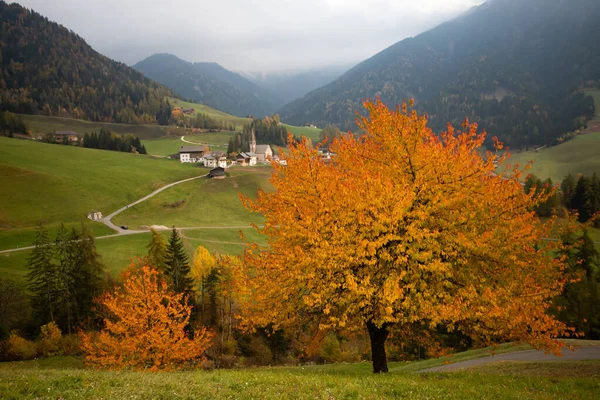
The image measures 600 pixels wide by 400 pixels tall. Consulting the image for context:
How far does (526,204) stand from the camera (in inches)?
645

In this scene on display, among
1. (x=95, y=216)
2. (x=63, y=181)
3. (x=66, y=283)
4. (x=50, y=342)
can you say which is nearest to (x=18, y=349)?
(x=50, y=342)

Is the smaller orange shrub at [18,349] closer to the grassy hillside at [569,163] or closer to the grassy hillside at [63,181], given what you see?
the grassy hillside at [63,181]

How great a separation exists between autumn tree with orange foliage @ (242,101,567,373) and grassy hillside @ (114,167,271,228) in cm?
7348

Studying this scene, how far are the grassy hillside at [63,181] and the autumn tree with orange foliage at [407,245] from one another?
6810 cm

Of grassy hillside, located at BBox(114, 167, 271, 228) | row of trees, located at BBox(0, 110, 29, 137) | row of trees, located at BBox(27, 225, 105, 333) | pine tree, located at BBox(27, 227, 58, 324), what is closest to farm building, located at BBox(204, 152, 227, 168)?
grassy hillside, located at BBox(114, 167, 271, 228)

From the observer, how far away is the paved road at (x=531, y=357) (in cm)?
2056

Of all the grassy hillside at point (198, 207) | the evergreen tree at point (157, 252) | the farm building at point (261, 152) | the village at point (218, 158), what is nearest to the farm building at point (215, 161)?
the village at point (218, 158)

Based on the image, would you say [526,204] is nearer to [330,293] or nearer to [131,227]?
[330,293]

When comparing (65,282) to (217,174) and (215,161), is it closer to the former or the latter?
(217,174)

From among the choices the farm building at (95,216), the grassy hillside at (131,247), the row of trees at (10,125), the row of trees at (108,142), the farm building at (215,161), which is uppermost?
the row of trees at (10,125)

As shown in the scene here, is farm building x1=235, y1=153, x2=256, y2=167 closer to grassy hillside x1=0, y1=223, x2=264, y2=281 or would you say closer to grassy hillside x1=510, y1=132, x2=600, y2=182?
grassy hillside x1=0, y1=223, x2=264, y2=281

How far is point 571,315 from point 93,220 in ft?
300

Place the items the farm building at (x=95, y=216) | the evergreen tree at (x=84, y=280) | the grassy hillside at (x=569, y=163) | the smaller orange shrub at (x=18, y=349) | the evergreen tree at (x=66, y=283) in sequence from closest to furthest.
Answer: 1. the smaller orange shrub at (x=18, y=349)
2. the evergreen tree at (x=66, y=283)
3. the evergreen tree at (x=84, y=280)
4. the farm building at (x=95, y=216)
5. the grassy hillside at (x=569, y=163)

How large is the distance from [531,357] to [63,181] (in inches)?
4224
